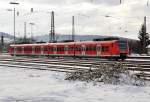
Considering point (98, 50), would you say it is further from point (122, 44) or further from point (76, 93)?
point (76, 93)

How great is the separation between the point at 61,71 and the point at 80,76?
18.6ft

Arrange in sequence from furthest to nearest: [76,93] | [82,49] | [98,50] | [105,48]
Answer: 1. [82,49]
2. [98,50]
3. [105,48]
4. [76,93]

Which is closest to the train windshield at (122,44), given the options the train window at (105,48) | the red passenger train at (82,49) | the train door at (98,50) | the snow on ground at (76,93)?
the red passenger train at (82,49)

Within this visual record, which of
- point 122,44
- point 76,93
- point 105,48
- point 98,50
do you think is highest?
point 122,44

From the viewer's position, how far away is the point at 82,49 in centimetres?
4572

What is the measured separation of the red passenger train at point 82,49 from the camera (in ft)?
133

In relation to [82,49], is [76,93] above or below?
below

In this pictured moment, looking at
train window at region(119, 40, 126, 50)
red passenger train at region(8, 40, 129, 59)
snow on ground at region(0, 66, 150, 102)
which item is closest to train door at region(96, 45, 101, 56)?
red passenger train at region(8, 40, 129, 59)

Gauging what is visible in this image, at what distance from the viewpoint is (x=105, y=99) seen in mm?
14023

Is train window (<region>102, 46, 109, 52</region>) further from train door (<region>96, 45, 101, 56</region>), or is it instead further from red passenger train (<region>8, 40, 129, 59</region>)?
train door (<region>96, 45, 101, 56</region>)

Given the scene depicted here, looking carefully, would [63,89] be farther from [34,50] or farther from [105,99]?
[34,50]

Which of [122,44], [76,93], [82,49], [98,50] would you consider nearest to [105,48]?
[98,50]

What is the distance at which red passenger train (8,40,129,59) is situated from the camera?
40.6 meters

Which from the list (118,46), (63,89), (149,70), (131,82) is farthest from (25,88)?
(118,46)
